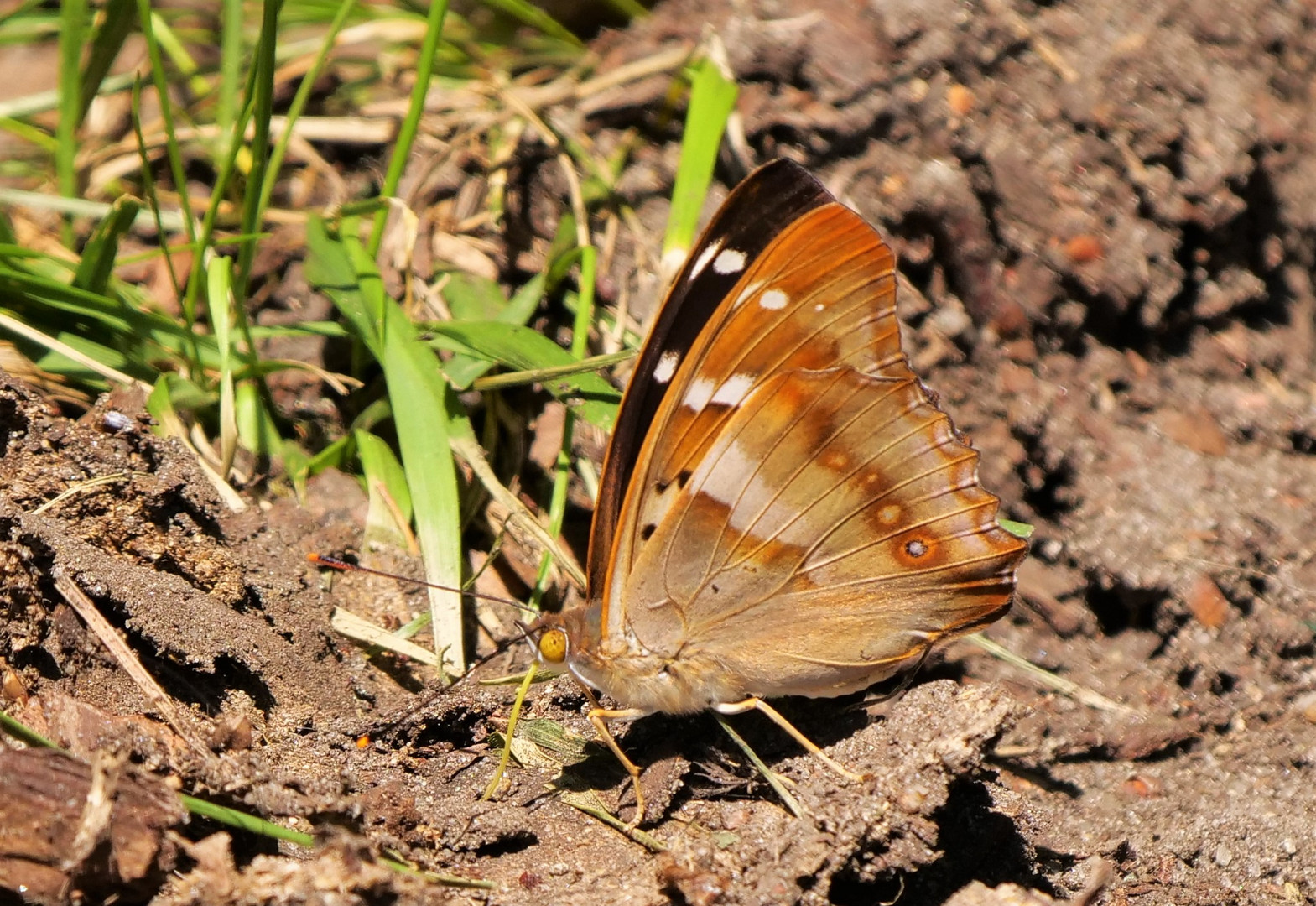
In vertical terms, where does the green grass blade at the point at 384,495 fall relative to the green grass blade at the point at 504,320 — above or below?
below

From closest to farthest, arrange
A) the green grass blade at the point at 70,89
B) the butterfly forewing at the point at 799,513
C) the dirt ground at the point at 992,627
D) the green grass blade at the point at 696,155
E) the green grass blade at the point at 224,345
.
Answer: the dirt ground at the point at 992,627, the butterfly forewing at the point at 799,513, the green grass blade at the point at 224,345, the green grass blade at the point at 70,89, the green grass blade at the point at 696,155

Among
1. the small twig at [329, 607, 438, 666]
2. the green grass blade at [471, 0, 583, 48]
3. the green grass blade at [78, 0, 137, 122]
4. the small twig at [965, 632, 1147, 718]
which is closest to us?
the small twig at [329, 607, 438, 666]

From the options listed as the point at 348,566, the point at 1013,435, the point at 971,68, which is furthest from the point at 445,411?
the point at 971,68

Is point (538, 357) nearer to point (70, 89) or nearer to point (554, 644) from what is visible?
point (554, 644)

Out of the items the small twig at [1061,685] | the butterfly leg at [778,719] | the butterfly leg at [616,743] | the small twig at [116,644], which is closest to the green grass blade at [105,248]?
the small twig at [116,644]

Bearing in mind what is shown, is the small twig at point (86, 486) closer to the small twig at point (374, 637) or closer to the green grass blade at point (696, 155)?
the small twig at point (374, 637)

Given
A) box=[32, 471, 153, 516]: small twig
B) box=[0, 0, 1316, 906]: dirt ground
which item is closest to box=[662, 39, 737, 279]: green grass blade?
box=[0, 0, 1316, 906]: dirt ground

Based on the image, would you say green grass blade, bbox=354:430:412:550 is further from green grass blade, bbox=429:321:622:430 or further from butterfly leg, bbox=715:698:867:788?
butterfly leg, bbox=715:698:867:788

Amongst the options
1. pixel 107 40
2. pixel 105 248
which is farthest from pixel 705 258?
pixel 107 40
